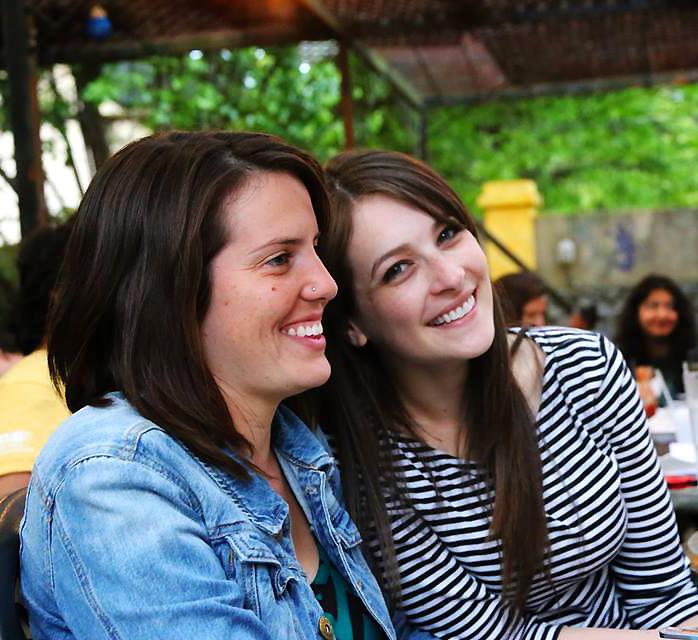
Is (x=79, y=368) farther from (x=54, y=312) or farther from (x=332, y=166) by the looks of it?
(x=332, y=166)

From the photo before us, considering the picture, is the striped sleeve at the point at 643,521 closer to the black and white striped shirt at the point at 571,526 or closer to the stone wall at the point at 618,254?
the black and white striped shirt at the point at 571,526

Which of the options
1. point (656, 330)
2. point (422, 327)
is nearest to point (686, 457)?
point (422, 327)

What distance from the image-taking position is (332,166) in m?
2.19

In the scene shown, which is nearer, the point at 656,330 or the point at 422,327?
the point at 422,327

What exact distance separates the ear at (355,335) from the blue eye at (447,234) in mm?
248

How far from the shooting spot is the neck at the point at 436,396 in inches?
86.4

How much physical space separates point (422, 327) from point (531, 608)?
61cm

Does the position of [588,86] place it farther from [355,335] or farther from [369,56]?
[355,335]

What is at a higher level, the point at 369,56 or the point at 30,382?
the point at 369,56

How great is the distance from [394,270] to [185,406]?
68 centimetres

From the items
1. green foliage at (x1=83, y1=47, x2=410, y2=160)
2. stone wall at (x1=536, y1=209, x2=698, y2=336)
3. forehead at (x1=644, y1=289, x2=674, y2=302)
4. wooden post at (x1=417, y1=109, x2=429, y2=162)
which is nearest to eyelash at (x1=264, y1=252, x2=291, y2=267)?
forehead at (x1=644, y1=289, x2=674, y2=302)

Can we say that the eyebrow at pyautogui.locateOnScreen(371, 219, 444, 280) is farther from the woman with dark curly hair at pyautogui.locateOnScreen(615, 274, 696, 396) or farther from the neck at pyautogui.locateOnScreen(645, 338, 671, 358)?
the neck at pyautogui.locateOnScreen(645, 338, 671, 358)

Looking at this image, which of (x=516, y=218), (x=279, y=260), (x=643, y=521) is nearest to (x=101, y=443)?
(x=279, y=260)

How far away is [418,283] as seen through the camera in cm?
206
